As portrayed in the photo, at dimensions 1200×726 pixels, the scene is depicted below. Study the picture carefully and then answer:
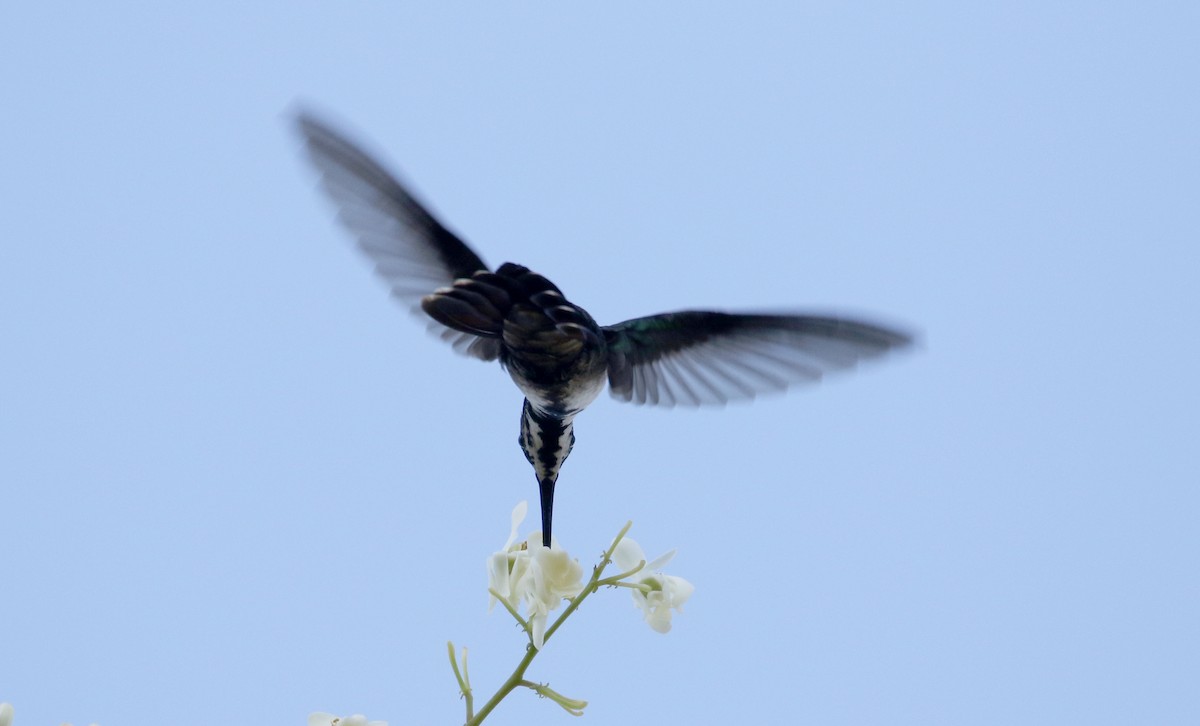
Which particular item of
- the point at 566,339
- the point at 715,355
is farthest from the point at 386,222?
the point at 715,355

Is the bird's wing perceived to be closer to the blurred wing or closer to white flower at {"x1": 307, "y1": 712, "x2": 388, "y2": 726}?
the blurred wing

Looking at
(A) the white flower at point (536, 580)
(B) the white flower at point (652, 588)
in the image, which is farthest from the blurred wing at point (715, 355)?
(A) the white flower at point (536, 580)

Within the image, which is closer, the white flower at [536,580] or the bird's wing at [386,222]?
the white flower at [536,580]

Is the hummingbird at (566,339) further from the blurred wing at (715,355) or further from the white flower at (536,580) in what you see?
the white flower at (536,580)

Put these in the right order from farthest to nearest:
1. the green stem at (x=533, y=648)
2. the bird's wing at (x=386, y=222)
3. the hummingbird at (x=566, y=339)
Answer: the bird's wing at (x=386, y=222), the hummingbird at (x=566, y=339), the green stem at (x=533, y=648)

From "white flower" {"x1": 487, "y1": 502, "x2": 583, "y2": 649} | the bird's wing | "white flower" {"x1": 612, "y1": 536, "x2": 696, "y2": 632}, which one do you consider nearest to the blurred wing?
the bird's wing

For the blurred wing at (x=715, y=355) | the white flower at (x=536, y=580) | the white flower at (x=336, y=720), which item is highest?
the blurred wing at (x=715, y=355)

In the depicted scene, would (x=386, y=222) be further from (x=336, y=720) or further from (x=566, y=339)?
(x=336, y=720)
